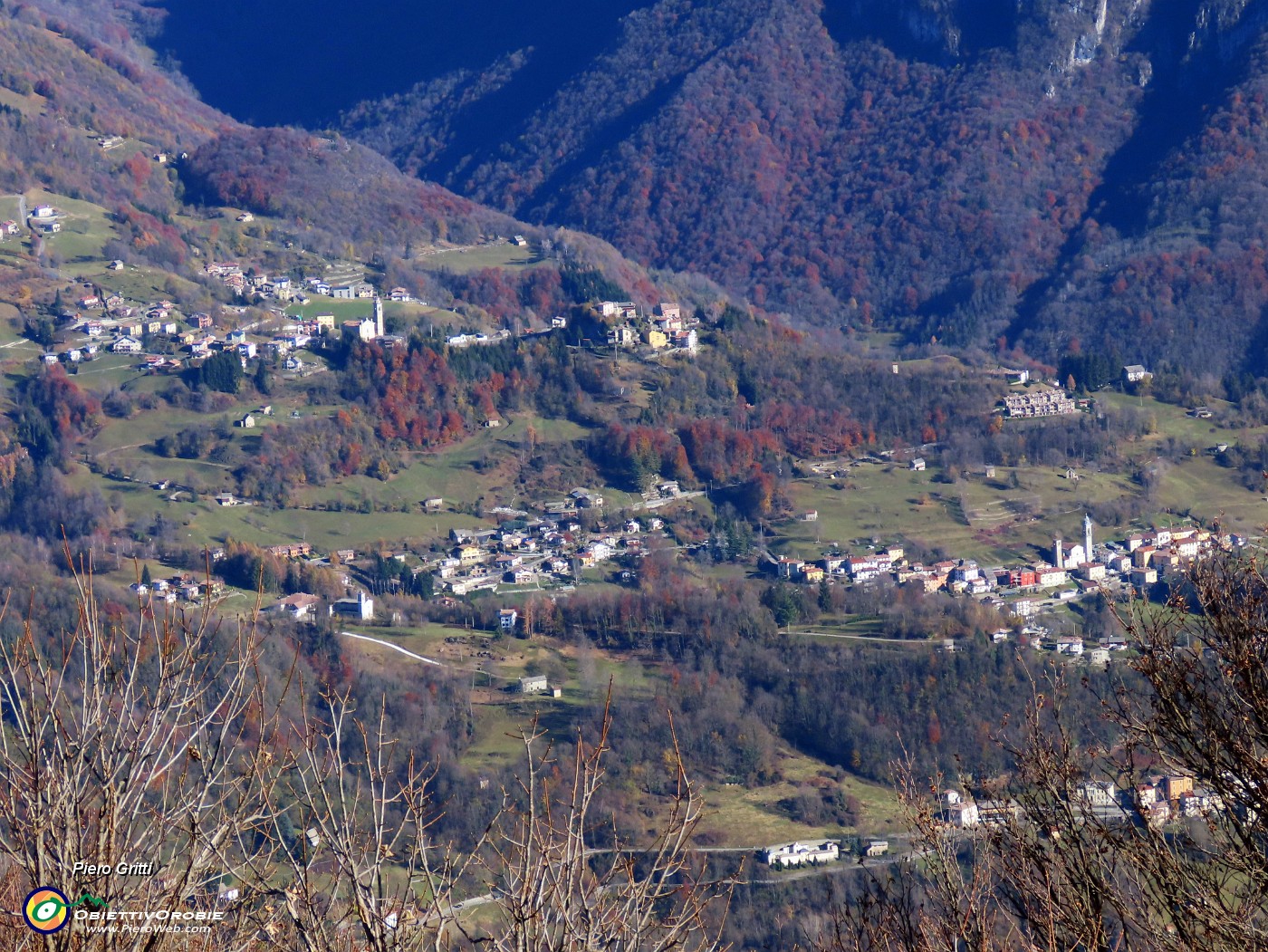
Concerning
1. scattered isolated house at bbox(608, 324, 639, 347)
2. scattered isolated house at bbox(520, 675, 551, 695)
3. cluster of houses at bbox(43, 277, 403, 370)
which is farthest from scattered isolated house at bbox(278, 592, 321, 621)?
scattered isolated house at bbox(608, 324, 639, 347)

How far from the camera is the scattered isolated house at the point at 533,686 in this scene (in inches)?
1331

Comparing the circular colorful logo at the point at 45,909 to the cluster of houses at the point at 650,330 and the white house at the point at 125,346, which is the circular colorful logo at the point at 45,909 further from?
the cluster of houses at the point at 650,330

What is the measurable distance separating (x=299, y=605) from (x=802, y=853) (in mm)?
18289

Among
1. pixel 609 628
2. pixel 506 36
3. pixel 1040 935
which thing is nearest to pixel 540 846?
pixel 1040 935

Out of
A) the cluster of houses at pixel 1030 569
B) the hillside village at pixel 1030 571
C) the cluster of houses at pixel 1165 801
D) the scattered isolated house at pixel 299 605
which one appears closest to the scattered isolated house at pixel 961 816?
the cluster of houses at pixel 1165 801

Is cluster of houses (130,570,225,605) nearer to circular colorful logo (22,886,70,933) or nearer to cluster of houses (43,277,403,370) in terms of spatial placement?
cluster of houses (43,277,403,370)

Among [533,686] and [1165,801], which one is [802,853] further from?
A: [1165,801]

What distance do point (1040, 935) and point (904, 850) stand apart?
19725mm

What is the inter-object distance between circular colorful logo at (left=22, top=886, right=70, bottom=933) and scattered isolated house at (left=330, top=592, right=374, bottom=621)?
35.2 meters

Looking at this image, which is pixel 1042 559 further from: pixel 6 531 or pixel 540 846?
pixel 540 846

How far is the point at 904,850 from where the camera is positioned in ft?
83.1

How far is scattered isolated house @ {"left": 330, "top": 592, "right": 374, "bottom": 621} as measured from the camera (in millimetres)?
40094

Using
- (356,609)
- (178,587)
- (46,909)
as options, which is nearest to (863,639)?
(356,609)

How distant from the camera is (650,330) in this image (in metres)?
61.9
